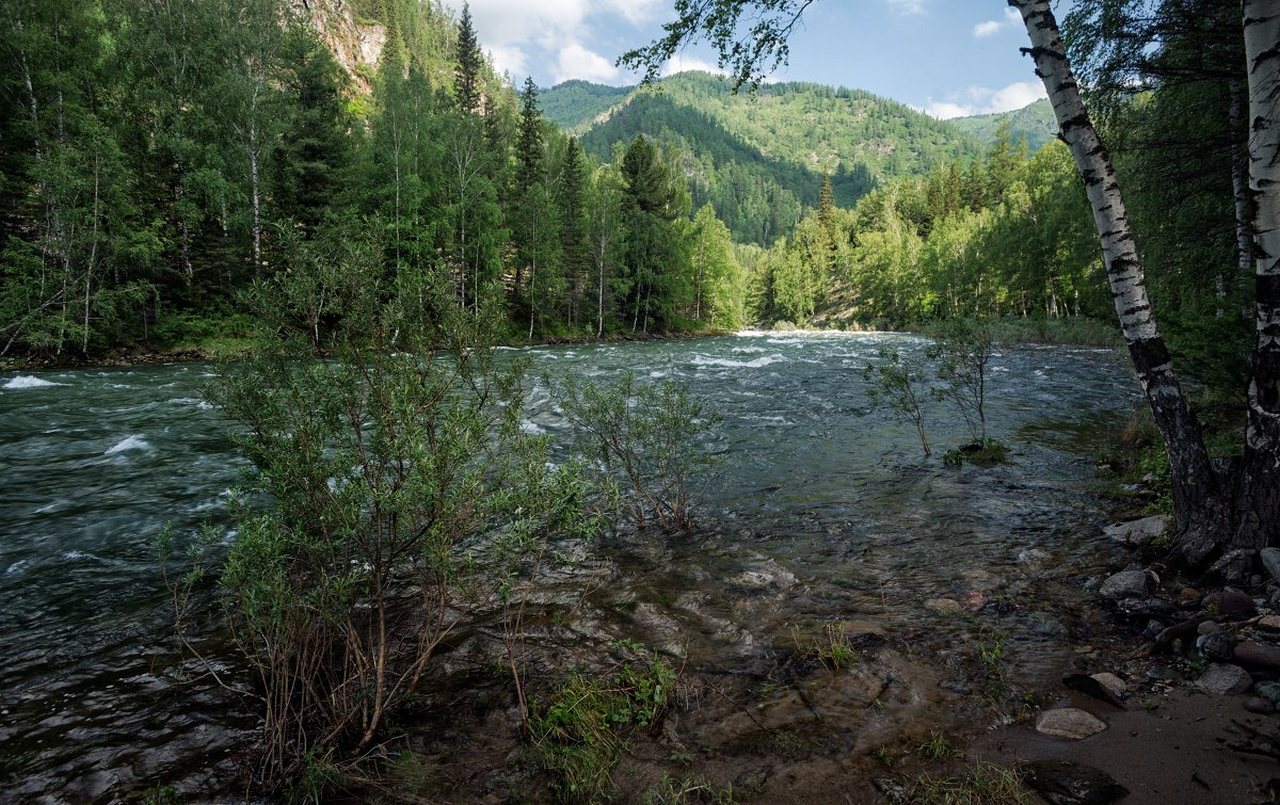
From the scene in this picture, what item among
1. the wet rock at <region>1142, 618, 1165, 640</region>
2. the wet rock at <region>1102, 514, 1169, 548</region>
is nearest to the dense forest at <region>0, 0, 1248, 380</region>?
the wet rock at <region>1102, 514, 1169, 548</region>

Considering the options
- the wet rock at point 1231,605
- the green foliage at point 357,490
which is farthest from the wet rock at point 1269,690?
the green foliage at point 357,490

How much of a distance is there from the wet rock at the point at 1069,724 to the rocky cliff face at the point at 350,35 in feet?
371

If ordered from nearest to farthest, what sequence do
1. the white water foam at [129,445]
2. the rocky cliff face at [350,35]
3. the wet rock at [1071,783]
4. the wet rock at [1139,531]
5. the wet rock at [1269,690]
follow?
the wet rock at [1071,783], the wet rock at [1269,690], the wet rock at [1139,531], the white water foam at [129,445], the rocky cliff face at [350,35]

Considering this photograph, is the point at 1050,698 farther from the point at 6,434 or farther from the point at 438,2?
the point at 438,2

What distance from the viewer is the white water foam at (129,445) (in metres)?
11.6

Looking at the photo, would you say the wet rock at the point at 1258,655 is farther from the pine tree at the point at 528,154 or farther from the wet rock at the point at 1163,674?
the pine tree at the point at 528,154

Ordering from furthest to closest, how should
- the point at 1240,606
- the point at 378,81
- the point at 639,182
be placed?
the point at 639,182
the point at 378,81
the point at 1240,606

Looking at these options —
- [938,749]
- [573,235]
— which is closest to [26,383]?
[938,749]

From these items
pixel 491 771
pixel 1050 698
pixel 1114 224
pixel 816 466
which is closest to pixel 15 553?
pixel 491 771

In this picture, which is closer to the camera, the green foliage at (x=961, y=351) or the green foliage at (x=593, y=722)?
the green foliage at (x=593, y=722)

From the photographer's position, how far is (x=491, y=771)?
3.70m

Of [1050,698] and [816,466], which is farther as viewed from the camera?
[816,466]

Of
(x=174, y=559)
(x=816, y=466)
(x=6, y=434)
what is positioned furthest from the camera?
(x=6, y=434)

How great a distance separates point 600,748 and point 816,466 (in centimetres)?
853
